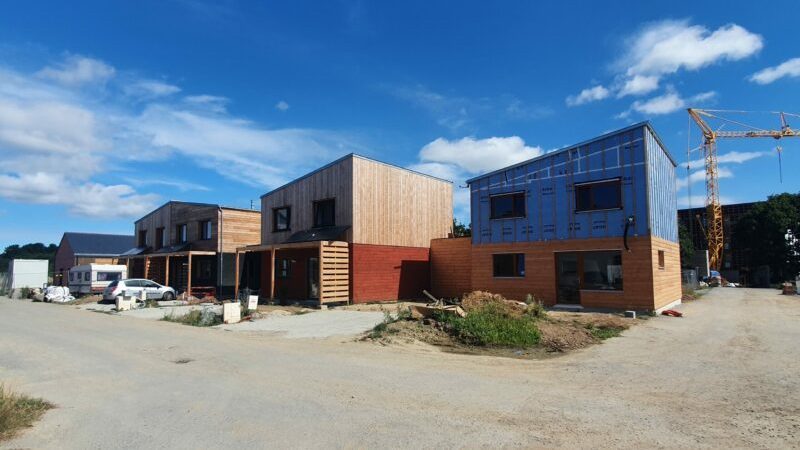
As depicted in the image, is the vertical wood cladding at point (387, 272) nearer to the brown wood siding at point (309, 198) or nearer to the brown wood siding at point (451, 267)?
the brown wood siding at point (451, 267)

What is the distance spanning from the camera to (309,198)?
2670 centimetres

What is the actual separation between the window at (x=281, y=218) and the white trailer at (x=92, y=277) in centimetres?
1460

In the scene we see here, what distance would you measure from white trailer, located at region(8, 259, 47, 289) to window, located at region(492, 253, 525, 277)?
42.2 metres

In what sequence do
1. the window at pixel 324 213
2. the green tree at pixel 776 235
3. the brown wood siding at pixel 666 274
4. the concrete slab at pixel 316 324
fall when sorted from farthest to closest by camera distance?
the green tree at pixel 776 235 → the window at pixel 324 213 → the brown wood siding at pixel 666 274 → the concrete slab at pixel 316 324

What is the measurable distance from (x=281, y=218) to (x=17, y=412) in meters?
23.3

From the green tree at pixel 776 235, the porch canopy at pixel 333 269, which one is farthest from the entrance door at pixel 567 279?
the green tree at pixel 776 235

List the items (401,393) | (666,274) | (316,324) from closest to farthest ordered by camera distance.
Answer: (401,393) → (316,324) → (666,274)

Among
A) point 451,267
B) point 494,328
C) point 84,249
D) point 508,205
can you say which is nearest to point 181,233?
point 451,267


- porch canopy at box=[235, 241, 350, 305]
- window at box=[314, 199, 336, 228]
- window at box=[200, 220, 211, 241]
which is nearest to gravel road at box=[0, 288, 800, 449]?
porch canopy at box=[235, 241, 350, 305]

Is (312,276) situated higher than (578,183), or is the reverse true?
(578,183)

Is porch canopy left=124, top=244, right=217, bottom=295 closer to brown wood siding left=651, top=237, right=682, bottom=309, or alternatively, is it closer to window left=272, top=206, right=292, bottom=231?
window left=272, top=206, right=292, bottom=231

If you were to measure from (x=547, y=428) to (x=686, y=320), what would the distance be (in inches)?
518

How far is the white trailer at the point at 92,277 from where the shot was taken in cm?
3438

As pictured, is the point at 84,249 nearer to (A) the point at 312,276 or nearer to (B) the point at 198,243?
(B) the point at 198,243
